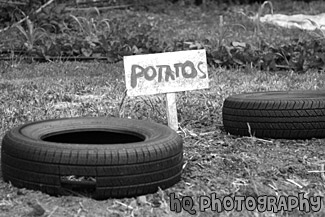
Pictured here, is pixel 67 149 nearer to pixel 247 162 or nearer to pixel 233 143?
Answer: pixel 247 162

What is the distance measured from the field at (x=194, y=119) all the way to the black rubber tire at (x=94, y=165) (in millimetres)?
56

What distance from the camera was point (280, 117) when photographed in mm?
5223

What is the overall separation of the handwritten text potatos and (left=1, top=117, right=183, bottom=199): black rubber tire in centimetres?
114

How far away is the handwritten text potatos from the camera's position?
5.32 meters

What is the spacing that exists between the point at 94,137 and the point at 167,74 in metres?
0.96

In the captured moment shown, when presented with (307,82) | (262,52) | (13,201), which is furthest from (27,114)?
(262,52)

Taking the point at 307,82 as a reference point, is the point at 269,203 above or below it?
above

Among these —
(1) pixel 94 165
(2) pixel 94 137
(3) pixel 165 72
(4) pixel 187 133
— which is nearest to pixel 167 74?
(3) pixel 165 72

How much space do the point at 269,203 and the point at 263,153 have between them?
1.15 metres

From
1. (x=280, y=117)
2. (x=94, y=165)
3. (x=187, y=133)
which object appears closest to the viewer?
(x=94, y=165)

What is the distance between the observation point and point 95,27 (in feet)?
36.7

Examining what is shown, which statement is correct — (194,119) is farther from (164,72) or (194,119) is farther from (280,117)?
(280,117)

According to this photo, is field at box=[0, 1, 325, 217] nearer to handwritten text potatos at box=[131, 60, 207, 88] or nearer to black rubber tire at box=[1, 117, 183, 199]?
black rubber tire at box=[1, 117, 183, 199]

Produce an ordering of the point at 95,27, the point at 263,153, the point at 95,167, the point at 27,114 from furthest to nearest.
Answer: the point at 95,27, the point at 27,114, the point at 263,153, the point at 95,167
